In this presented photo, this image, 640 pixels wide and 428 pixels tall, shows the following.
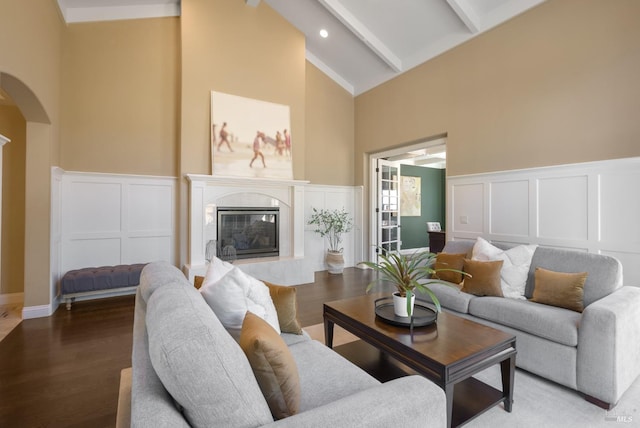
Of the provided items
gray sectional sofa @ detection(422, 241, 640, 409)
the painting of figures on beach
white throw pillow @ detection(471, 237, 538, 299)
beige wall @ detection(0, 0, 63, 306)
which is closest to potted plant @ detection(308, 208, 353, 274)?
the painting of figures on beach

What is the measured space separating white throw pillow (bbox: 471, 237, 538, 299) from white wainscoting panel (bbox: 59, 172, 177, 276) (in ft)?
14.4

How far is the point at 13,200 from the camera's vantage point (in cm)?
398

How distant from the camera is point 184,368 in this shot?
31.4 inches

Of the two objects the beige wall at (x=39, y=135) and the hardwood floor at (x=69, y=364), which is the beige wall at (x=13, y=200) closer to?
the beige wall at (x=39, y=135)

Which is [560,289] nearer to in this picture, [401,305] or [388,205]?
[401,305]

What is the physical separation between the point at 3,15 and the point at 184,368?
10.9 ft

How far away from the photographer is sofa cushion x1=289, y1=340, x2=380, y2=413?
51.6 inches

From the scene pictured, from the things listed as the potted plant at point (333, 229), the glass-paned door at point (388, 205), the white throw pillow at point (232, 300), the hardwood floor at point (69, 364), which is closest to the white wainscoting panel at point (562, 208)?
the glass-paned door at point (388, 205)

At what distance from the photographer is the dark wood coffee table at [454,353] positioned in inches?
64.3

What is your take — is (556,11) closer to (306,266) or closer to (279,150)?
(279,150)

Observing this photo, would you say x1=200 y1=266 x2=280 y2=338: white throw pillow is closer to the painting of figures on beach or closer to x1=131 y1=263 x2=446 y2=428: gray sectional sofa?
x1=131 y1=263 x2=446 y2=428: gray sectional sofa

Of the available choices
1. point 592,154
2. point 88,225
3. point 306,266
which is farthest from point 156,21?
point 592,154

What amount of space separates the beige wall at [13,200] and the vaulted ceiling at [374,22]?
1583mm

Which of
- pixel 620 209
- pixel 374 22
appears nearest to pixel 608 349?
pixel 620 209
